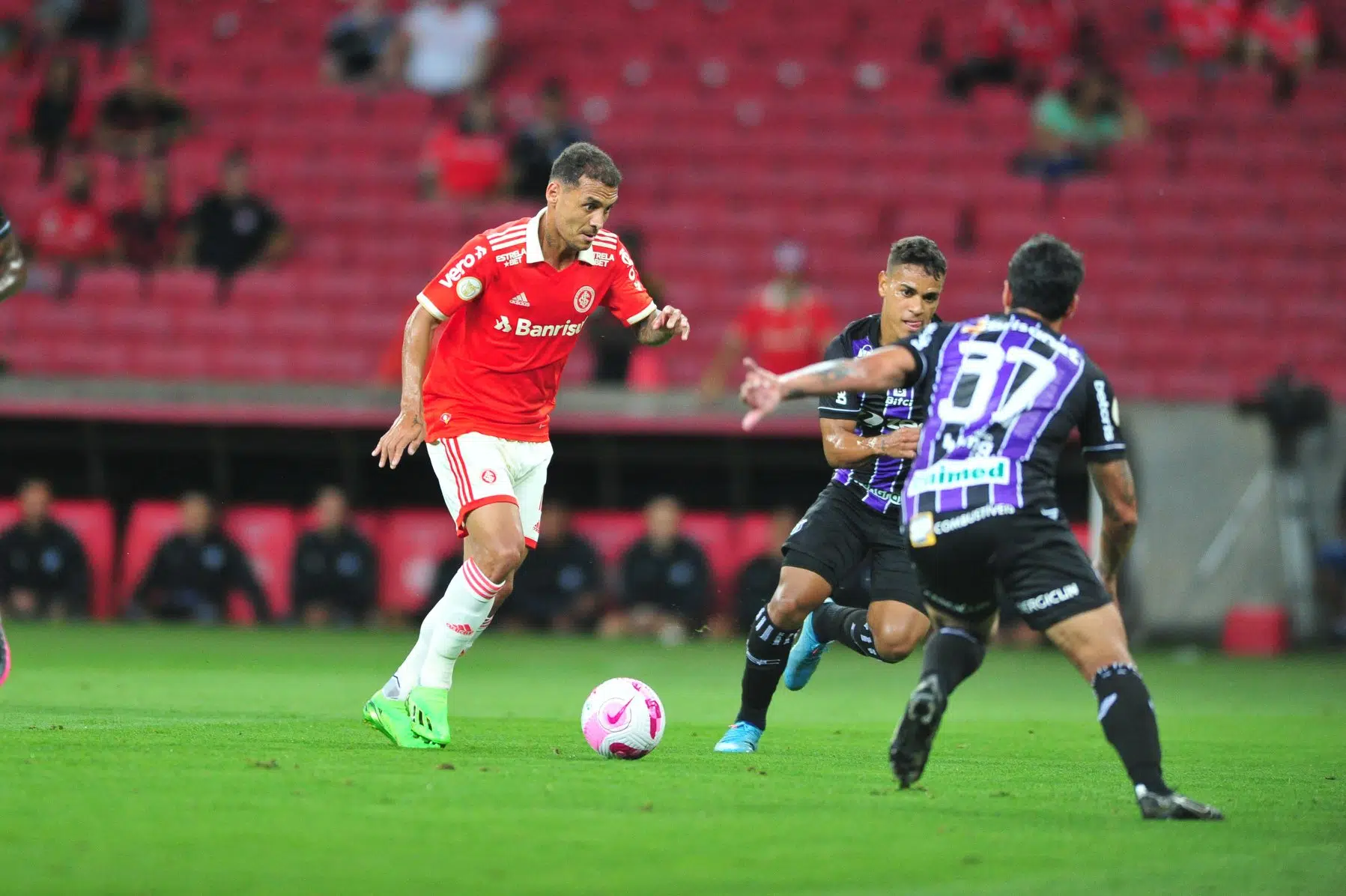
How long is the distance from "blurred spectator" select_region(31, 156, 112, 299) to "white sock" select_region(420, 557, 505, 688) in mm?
13118

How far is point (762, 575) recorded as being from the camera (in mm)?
16953

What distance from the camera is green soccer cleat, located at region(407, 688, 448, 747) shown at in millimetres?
7891

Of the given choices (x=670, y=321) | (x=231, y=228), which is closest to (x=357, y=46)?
(x=231, y=228)

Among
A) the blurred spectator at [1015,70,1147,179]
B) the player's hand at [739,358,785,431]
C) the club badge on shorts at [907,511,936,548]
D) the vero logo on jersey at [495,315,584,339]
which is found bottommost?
the club badge on shorts at [907,511,936,548]

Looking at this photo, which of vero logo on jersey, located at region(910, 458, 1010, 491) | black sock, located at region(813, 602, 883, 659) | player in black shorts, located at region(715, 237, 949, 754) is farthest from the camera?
black sock, located at region(813, 602, 883, 659)

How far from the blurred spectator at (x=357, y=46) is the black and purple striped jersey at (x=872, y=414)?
15.0 metres

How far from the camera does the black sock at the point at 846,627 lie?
8.62 m

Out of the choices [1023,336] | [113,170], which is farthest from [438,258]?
[1023,336]

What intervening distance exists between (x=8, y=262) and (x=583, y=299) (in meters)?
2.71

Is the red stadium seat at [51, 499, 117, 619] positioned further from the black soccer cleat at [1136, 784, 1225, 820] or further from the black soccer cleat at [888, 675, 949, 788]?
the black soccer cleat at [1136, 784, 1225, 820]

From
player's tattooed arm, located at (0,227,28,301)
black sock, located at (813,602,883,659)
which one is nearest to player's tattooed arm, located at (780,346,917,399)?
black sock, located at (813,602,883,659)

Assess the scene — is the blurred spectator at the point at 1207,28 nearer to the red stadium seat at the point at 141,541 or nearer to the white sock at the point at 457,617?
the red stadium seat at the point at 141,541

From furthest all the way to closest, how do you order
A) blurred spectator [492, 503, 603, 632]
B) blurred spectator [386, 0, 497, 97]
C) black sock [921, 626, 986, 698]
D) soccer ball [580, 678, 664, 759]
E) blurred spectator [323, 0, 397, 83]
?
1. blurred spectator [323, 0, 397, 83]
2. blurred spectator [386, 0, 497, 97]
3. blurred spectator [492, 503, 603, 632]
4. soccer ball [580, 678, 664, 759]
5. black sock [921, 626, 986, 698]

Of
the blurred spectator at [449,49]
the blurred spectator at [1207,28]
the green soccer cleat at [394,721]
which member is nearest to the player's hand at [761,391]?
the green soccer cleat at [394,721]
